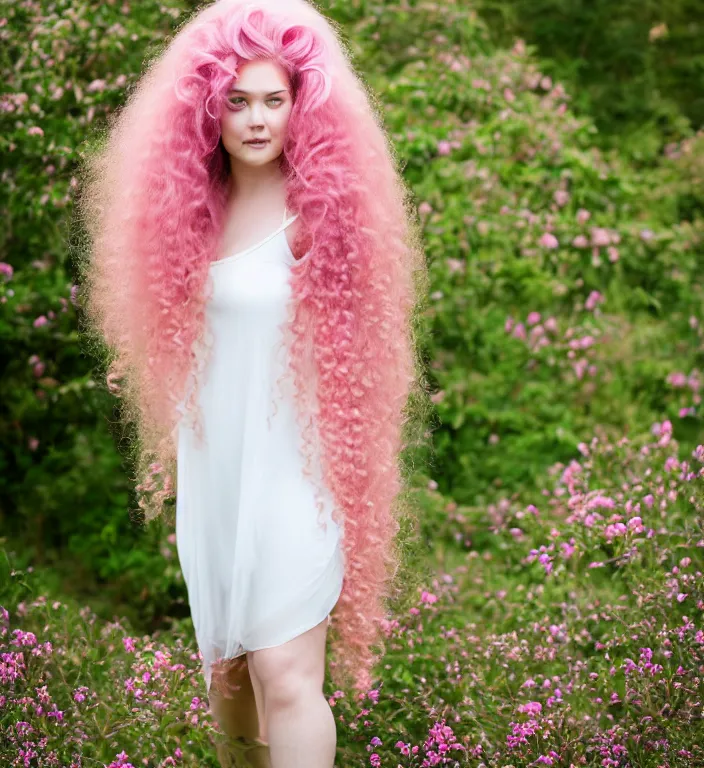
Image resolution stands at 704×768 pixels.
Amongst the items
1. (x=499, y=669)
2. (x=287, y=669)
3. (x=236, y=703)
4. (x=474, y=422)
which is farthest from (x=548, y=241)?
(x=287, y=669)

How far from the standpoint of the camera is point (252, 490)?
2203 millimetres

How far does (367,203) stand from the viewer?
2312mm

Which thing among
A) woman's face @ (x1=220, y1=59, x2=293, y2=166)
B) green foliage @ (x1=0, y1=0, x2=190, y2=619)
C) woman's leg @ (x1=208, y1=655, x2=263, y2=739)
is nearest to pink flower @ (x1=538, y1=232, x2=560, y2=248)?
green foliage @ (x1=0, y1=0, x2=190, y2=619)

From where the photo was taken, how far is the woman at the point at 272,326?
7.23 ft

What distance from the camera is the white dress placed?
2.19m

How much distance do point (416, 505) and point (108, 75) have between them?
2129mm

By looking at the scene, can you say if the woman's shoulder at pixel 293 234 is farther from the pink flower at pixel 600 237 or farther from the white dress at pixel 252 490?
the pink flower at pixel 600 237

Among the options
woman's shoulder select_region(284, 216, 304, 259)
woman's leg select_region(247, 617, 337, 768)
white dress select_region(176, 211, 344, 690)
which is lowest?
woman's leg select_region(247, 617, 337, 768)

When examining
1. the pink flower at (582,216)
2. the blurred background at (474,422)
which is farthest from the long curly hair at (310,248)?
the pink flower at (582,216)

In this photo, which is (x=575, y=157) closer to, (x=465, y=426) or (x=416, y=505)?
(x=465, y=426)

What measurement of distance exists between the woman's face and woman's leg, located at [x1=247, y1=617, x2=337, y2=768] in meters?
1.05

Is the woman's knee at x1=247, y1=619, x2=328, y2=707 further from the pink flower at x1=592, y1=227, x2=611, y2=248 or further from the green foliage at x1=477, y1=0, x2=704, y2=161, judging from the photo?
the green foliage at x1=477, y1=0, x2=704, y2=161

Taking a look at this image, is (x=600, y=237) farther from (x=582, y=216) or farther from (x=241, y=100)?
(x=241, y=100)

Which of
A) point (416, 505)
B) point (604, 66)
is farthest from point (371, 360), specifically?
point (604, 66)
